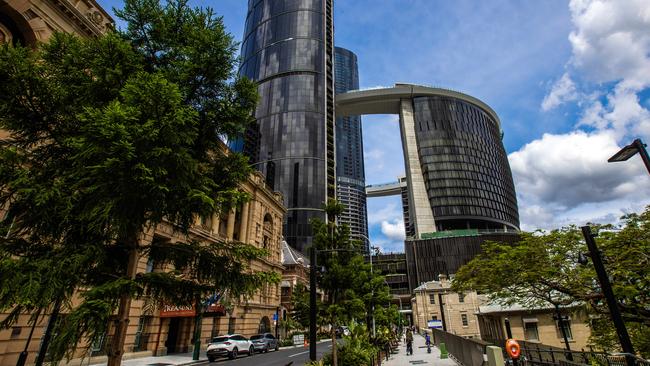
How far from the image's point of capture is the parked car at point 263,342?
2860 centimetres

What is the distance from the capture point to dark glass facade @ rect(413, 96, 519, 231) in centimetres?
10762

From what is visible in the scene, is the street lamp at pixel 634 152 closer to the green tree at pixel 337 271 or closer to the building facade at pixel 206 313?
the building facade at pixel 206 313

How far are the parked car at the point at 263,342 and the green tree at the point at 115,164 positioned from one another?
21.5 meters

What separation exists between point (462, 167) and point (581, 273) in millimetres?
105492

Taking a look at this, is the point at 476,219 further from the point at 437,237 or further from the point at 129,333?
the point at 129,333

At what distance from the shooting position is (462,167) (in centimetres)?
11188

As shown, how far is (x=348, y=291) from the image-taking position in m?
20.6

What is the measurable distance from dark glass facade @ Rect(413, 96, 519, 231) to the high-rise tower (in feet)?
114

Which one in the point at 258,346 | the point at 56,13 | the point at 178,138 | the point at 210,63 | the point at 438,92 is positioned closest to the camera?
the point at 178,138

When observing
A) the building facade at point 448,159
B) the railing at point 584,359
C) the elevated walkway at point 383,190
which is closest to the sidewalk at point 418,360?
the railing at point 584,359

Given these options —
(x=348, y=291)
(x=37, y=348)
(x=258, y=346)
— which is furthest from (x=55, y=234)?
(x=258, y=346)

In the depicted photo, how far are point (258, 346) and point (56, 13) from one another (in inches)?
1088

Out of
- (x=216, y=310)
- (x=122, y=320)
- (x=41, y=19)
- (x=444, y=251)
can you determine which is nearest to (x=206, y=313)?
(x=216, y=310)

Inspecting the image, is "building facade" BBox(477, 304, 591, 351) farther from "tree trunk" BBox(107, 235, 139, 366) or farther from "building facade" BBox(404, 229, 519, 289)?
"building facade" BBox(404, 229, 519, 289)
